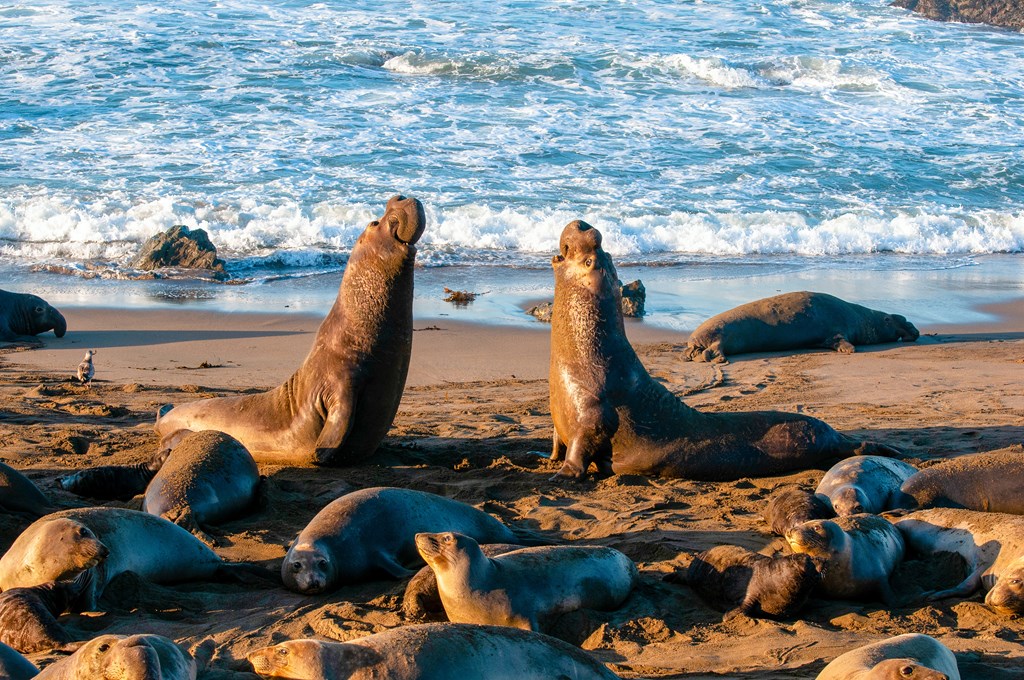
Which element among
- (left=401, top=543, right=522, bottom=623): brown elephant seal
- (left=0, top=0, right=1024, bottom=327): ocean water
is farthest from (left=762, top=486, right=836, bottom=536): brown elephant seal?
(left=0, top=0, right=1024, bottom=327): ocean water

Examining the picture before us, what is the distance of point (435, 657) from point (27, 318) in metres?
10.6

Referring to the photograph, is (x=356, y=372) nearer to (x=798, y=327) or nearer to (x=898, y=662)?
(x=898, y=662)

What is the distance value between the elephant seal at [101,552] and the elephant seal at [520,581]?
1391 millimetres

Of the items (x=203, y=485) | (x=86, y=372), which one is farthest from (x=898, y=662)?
(x=86, y=372)

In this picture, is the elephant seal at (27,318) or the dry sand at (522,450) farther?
the elephant seal at (27,318)

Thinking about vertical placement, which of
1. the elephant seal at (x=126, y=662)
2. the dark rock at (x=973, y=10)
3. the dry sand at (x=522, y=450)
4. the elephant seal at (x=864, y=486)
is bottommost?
the dry sand at (x=522, y=450)

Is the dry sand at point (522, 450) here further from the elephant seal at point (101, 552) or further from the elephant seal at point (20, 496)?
the elephant seal at point (20, 496)

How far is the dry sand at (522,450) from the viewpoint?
4703 millimetres

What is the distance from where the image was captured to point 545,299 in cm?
1445

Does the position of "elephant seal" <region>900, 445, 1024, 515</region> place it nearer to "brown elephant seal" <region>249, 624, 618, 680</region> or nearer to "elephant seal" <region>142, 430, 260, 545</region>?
"brown elephant seal" <region>249, 624, 618, 680</region>

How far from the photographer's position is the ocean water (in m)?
17.2

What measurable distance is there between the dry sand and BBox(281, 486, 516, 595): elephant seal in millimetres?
143

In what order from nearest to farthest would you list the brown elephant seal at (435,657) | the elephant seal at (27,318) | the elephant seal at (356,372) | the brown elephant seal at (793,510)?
the brown elephant seal at (435,657), the brown elephant seal at (793,510), the elephant seal at (356,372), the elephant seal at (27,318)

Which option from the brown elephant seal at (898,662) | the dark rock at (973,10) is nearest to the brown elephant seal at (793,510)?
the brown elephant seal at (898,662)
